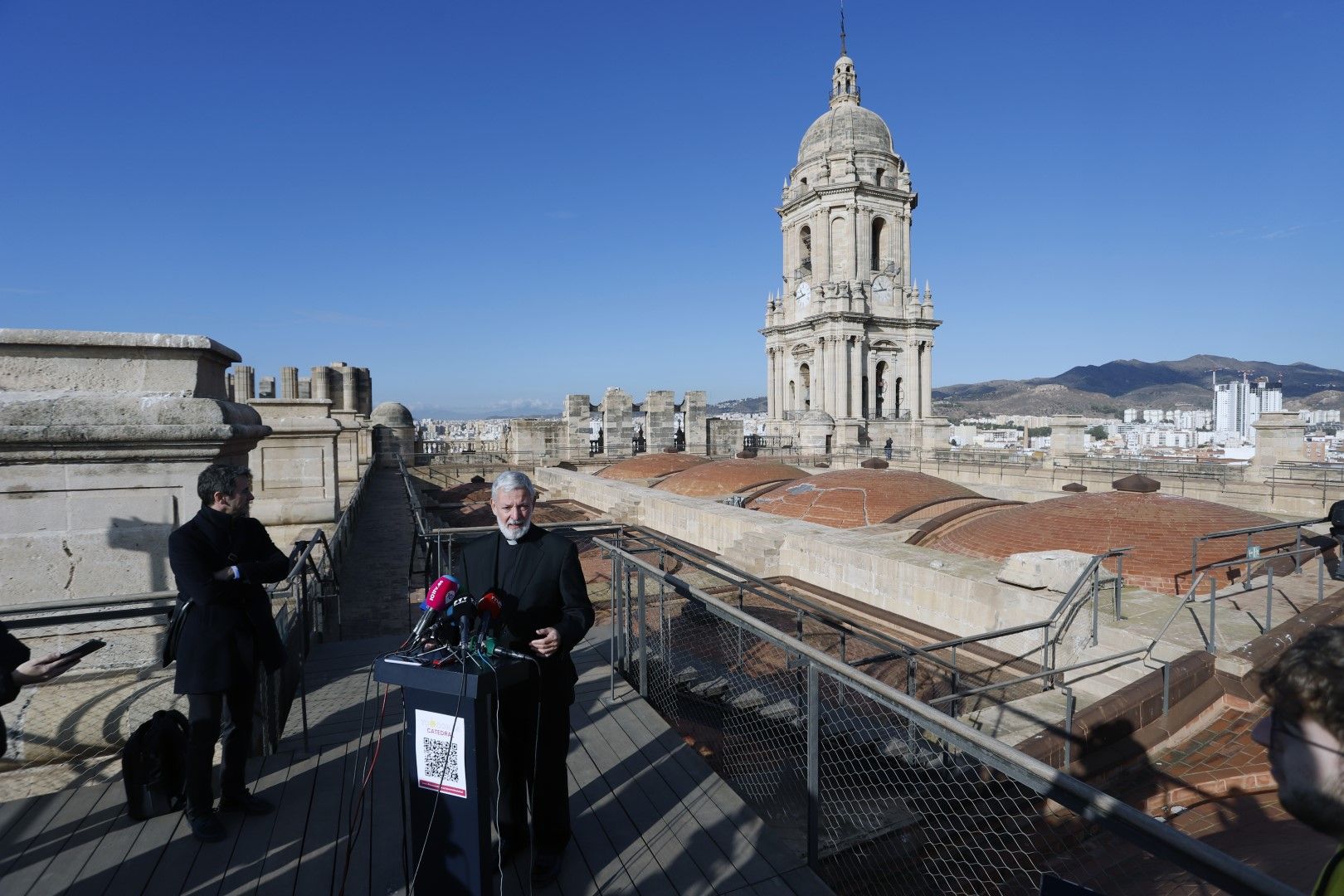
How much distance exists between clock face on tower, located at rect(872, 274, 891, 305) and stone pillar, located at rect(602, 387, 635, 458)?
2456 cm

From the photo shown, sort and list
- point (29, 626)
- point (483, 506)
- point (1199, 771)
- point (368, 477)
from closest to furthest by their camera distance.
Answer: point (29, 626) → point (1199, 771) → point (483, 506) → point (368, 477)

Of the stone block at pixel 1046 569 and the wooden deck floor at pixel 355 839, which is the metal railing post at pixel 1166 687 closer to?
the stone block at pixel 1046 569

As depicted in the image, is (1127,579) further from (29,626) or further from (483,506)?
(483,506)

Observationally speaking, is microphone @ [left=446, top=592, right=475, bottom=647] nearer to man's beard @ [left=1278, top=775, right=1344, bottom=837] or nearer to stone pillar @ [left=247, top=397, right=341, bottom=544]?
man's beard @ [left=1278, top=775, right=1344, bottom=837]

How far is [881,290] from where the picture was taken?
45.4m

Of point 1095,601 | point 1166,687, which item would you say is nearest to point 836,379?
point 1095,601

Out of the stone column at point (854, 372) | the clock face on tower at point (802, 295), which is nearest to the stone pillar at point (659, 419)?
the stone column at point (854, 372)

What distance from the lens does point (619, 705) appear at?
15.8 feet

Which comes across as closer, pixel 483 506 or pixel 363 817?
pixel 363 817

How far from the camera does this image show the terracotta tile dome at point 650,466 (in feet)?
73.1

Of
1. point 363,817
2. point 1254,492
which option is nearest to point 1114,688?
point 363,817

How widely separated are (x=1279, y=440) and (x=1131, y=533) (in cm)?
1176

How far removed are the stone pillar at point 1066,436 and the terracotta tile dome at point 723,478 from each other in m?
10.9

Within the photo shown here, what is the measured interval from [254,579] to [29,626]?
4.62ft
